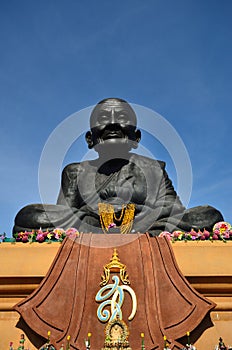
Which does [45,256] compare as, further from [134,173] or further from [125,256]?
[134,173]

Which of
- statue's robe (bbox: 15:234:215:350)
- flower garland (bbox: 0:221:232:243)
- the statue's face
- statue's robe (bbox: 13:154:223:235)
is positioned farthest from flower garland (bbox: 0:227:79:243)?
the statue's face

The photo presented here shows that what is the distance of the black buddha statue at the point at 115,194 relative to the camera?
768cm

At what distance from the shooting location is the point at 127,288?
211 inches

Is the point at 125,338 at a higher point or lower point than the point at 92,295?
lower

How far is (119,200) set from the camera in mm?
8438

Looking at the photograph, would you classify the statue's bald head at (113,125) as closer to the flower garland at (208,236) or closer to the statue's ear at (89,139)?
the statue's ear at (89,139)

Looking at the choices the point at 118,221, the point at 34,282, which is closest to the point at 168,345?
the point at 34,282

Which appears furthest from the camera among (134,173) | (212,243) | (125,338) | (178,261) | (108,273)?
(134,173)

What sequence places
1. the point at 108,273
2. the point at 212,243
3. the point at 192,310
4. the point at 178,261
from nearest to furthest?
1. the point at 192,310
2. the point at 108,273
3. the point at 178,261
4. the point at 212,243

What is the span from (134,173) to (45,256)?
353cm

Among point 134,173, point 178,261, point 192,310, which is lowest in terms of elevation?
point 192,310

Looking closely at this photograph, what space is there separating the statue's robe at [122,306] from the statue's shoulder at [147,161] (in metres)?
3.54

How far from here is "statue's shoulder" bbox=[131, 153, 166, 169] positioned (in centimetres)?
935

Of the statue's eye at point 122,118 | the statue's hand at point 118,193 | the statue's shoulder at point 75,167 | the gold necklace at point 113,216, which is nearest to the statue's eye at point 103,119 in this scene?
the statue's eye at point 122,118
